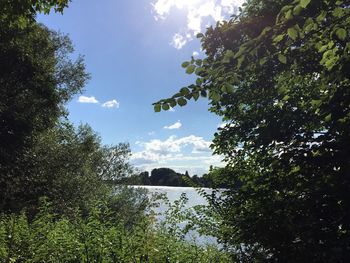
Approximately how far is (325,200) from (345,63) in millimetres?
1379

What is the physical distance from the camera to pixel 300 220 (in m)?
3.94

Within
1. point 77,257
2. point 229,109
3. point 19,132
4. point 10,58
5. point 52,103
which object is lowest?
point 77,257

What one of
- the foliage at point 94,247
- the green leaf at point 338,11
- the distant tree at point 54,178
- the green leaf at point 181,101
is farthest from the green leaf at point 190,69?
the distant tree at point 54,178

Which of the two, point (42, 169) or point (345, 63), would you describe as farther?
point (42, 169)

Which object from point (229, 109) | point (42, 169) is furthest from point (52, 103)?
point (229, 109)

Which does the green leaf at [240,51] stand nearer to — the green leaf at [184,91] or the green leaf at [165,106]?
the green leaf at [184,91]

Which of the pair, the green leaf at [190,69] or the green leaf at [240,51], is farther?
the green leaf at [190,69]

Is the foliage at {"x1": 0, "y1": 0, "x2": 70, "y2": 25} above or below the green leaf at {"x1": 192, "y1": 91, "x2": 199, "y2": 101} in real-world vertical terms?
above

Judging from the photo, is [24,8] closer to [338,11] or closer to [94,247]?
[94,247]

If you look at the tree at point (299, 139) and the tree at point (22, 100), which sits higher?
the tree at point (22, 100)

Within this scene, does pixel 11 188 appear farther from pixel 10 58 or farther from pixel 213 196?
pixel 213 196

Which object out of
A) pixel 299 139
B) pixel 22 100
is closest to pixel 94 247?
pixel 299 139

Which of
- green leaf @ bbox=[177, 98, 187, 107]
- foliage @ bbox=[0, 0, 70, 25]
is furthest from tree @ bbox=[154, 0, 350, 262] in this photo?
foliage @ bbox=[0, 0, 70, 25]

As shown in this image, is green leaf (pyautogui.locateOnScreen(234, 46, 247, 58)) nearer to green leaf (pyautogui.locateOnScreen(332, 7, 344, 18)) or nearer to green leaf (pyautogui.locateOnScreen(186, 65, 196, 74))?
green leaf (pyautogui.locateOnScreen(186, 65, 196, 74))
